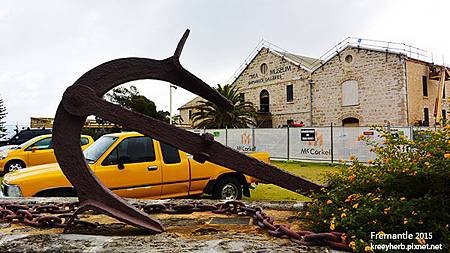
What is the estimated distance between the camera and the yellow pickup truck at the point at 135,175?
6.30 m

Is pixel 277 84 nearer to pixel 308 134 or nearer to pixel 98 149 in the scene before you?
pixel 308 134

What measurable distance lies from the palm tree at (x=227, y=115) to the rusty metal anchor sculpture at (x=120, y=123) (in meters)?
28.6

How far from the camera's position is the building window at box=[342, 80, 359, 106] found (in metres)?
30.3

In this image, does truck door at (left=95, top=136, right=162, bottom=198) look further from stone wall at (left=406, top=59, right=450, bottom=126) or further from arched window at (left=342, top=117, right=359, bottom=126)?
arched window at (left=342, top=117, right=359, bottom=126)

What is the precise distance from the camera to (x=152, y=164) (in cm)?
716

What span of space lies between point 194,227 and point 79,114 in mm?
1500

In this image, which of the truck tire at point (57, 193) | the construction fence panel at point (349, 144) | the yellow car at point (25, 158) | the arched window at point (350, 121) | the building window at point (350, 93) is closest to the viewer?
the truck tire at point (57, 193)

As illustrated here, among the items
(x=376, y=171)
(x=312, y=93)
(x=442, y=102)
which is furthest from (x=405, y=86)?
(x=376, y=171)

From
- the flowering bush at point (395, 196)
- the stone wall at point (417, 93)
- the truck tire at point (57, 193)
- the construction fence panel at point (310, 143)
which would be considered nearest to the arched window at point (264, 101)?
the stone wall at point (417, 93)

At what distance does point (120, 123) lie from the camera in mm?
3699

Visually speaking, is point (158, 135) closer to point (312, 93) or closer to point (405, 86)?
point (405, 86)

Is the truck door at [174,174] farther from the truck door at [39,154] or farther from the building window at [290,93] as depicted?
the building window at [290,93]

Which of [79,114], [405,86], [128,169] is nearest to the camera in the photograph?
[79,114]

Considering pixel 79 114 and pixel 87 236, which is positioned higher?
pixel 79 114
